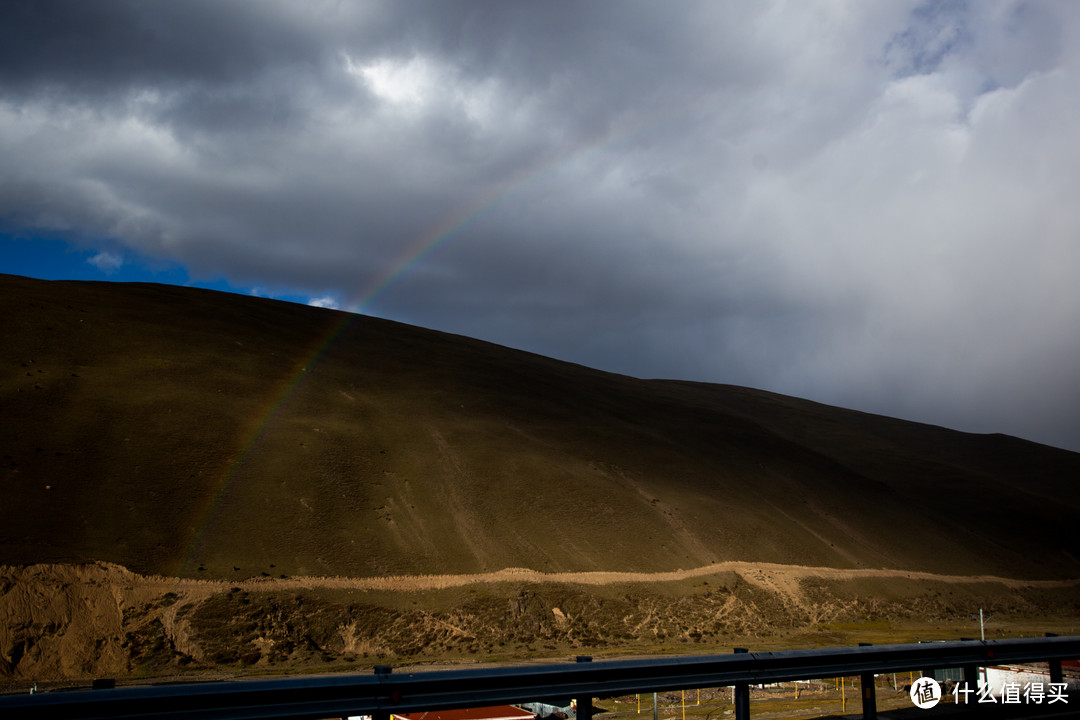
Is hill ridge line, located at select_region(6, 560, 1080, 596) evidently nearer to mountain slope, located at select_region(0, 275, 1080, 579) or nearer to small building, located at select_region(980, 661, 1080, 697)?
mountain slope, located at select_region(0, 275, 1080, 579)

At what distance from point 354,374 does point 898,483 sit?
2719 inches

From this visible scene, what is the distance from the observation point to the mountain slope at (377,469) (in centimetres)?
4259

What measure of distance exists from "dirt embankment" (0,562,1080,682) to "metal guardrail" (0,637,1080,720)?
31661 mm

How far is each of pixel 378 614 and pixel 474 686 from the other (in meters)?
36.4

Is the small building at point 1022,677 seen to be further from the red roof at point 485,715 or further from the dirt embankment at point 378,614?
the dirt embankment at point 378,614

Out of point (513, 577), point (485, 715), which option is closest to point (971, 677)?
point (485, 715)

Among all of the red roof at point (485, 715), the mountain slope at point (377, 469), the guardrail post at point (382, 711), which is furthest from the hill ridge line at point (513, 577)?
the guardrail post at point (382, 711)

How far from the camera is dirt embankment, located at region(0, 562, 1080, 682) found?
33.0 metres

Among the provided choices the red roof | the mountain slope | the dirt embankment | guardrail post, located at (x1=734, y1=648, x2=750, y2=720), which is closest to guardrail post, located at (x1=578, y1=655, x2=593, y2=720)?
guardrail post, located at (x1=734, y1=648, x2=750, y2=720)

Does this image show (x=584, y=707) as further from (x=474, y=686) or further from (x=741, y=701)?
(x=741, y=701)

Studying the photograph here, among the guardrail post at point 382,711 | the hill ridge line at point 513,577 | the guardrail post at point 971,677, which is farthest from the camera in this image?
the hill ridge line at point 513,577

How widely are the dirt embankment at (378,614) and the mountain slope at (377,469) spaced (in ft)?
4.71

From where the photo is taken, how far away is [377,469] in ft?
177

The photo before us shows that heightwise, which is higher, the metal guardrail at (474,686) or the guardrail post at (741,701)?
the metal guardrail at (474,686)
